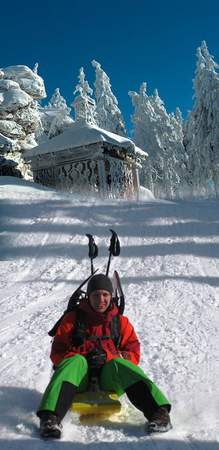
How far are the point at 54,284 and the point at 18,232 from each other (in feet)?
12.5

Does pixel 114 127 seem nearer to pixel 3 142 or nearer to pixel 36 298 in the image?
pixel 3 142

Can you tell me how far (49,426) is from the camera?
10.3 ft

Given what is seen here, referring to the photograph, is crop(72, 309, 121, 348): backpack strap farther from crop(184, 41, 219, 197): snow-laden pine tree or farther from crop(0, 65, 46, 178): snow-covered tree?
crop(184, 41, 219, 197): snow-laden pine tree

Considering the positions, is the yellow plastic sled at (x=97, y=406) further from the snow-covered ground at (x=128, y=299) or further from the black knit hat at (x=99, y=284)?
the black knit hat at (x=99, y=284)

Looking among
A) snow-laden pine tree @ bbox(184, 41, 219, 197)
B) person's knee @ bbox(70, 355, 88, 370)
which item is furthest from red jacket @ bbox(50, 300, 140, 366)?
snow-laden pine tree @ bbox(184, 41, 219, 197)

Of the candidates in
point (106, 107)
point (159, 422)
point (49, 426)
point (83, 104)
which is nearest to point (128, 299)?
point (159, 422)

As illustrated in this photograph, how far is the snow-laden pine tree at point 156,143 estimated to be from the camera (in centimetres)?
4525

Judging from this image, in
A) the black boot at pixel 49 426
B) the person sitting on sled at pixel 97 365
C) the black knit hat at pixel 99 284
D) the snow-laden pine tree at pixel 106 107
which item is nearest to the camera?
the black boot at pixel 49 426

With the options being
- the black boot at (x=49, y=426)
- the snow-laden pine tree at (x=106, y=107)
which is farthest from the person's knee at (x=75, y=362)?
the snow-laden pine tree at (x=106, y=107)

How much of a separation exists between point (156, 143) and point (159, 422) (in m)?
44.3

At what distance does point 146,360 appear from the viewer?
496 cm

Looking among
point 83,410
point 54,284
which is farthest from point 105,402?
point 54,284

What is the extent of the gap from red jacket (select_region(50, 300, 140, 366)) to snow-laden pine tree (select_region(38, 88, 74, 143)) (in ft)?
94.5

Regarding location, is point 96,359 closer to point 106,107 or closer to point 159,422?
point 159,422
